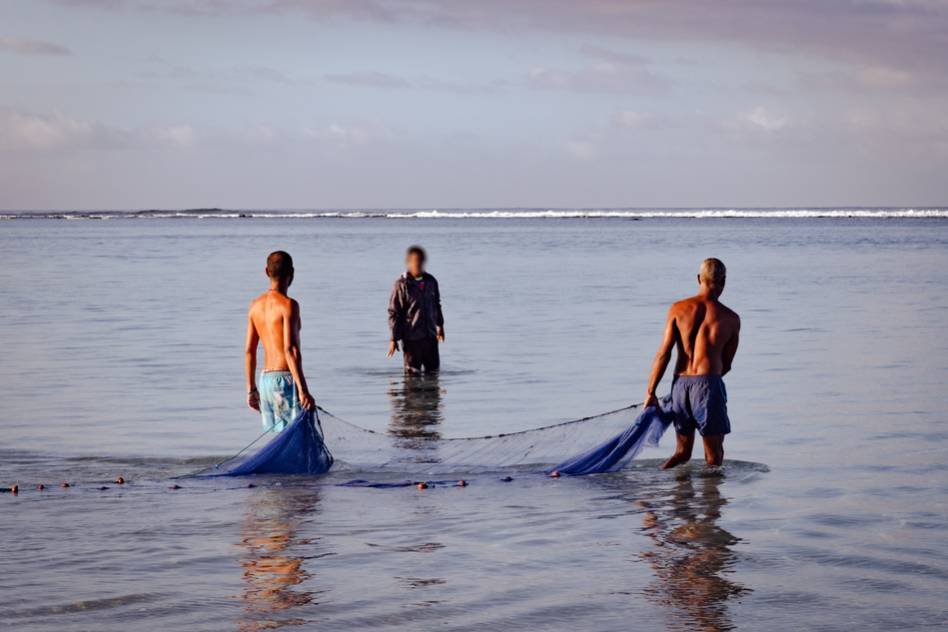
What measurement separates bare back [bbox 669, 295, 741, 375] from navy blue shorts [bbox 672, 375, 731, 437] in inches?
3.1

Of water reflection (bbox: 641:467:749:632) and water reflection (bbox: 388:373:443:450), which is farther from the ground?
water reflection (bbox: 388:373:443:450)

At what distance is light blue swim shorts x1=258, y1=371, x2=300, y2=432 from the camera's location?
863cm

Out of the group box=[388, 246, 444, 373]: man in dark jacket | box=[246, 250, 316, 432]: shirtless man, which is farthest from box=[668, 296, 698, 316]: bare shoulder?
box=[388, 246, 444, 373]: man in dark jacket

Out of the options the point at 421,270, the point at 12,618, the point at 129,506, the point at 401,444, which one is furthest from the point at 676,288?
the point at 12,618

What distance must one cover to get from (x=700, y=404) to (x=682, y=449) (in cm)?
48

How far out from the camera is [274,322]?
8516mm

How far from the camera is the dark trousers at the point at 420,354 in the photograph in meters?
14.8

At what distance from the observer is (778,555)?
7219 mm

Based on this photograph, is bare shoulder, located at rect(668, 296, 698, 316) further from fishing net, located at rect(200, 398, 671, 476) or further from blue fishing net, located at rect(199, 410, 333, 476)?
blue fishing net, located at rect(199, 410, 333, 476)

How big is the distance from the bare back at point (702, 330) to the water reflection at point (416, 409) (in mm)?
2701

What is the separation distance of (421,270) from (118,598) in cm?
809

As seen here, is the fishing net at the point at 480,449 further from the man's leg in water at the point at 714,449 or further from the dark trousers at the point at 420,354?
the dark trousers at the point at 420,354

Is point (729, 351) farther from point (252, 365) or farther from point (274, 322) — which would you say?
point (252, 365)

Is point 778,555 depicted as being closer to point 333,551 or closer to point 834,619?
point 834,619
